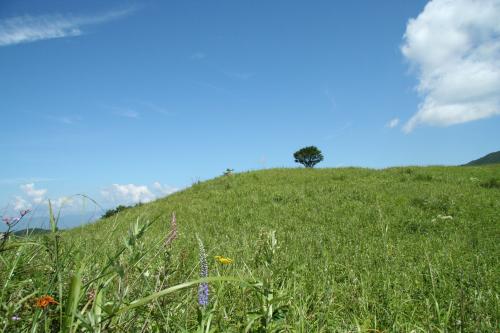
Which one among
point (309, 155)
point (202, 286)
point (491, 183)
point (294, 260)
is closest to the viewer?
point (202, 286)

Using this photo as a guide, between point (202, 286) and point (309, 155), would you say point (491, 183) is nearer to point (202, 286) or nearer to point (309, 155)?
point (202, 286)

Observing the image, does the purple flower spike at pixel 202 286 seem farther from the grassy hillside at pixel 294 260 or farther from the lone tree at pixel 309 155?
the lone tree at pixel 309 155

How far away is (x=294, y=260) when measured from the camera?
498 centimetres

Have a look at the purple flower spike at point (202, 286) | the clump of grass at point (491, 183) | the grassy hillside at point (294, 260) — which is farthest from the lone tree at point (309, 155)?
the purple flower spike at point (202, 286)

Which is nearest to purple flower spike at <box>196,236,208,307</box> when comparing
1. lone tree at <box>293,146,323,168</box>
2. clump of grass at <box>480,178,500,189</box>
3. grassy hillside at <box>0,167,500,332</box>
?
grassy hillside at <box>0,167,500,332</box>

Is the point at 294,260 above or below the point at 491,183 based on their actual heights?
below

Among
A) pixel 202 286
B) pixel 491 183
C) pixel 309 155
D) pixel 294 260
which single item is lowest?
pixel 294 260

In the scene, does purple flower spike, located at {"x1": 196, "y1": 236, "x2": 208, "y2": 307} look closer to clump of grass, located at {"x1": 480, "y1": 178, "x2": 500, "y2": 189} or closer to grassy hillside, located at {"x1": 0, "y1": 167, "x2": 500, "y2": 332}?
grassy hillside, located at {"x1": 0, "y1": 167, "x2": 500, "y2": 332}

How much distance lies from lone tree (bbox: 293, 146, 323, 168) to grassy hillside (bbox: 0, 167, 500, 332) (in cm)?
4449

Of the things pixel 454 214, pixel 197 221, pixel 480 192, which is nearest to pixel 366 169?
pixel 480 192

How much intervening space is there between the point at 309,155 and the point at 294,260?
214 ft

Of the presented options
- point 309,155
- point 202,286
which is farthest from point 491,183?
point 309,155

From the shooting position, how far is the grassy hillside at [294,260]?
92.2 inches

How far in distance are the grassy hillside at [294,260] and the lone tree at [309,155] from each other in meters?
44.5
